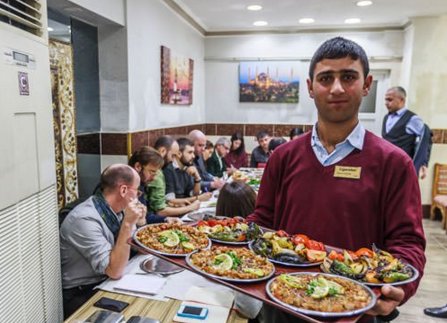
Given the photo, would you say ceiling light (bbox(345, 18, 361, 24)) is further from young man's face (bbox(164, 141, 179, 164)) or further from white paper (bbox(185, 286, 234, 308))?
white paper (bbox(185, 286, 234, 308))

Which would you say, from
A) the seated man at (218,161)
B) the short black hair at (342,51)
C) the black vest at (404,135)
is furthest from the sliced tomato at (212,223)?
the black vest at (404,135)

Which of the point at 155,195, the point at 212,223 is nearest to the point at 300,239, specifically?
the point at 212,223

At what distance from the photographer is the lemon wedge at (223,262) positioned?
1138 millimetres

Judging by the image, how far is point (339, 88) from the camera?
106 cm

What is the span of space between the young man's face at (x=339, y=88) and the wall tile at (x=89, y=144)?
2.29 meters

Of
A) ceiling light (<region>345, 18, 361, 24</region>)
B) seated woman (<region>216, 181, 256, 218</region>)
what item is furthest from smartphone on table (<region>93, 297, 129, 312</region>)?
ceiling light (<region>345, 18, 361, 24</region>)

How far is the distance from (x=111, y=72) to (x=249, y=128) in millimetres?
3014

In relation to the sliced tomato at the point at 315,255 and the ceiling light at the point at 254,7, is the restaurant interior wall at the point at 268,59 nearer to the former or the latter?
the ceiling light at the point at 254,7

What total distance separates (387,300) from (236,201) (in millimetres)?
1161

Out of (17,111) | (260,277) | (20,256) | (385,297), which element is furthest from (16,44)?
(385,297)

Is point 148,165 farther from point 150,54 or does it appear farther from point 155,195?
point 150,54

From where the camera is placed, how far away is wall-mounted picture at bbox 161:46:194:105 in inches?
154

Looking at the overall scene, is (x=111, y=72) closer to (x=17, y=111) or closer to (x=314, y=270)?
(x=17, y=111)

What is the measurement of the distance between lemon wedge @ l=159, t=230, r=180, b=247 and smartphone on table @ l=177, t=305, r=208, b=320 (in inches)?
9.7
